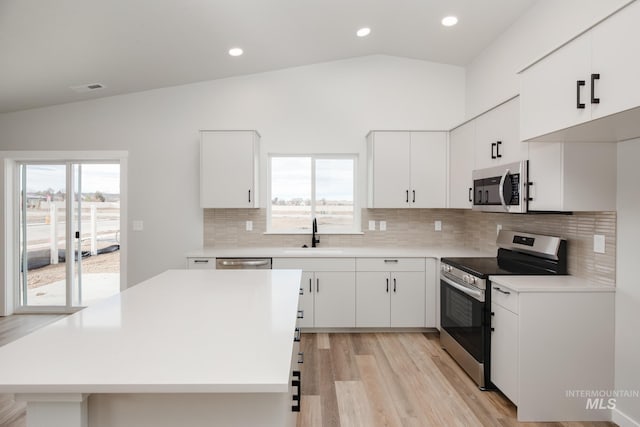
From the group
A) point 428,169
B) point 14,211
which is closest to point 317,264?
point 428,169

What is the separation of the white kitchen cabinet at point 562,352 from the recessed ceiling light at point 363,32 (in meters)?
2.80

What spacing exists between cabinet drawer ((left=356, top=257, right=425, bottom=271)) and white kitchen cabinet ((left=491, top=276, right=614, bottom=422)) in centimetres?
153

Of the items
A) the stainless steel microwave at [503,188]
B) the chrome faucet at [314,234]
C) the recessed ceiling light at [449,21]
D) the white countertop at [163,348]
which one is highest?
the recessed ceiling light at [449,21]

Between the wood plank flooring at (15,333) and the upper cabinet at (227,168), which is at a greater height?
the upper cabinet at (227,168)

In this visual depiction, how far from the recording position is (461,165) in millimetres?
3723

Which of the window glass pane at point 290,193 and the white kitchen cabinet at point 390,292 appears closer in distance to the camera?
the white kitchen cabinet at point 390,292

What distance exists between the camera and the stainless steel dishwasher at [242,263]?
379cm

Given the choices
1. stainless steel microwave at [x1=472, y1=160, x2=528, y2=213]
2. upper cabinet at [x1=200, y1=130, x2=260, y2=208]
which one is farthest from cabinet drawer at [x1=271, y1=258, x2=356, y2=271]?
stainless steel microwave at [x1=472, y1=160, x2=528, y2=213]

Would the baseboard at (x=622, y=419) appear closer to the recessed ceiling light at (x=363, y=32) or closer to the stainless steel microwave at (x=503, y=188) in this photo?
the stainless steel microwave at (x=503, y=188)

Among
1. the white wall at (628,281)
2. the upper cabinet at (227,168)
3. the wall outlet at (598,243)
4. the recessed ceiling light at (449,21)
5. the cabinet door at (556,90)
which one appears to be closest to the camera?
the cabinet door at (556,90)

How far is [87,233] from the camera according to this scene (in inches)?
→ 179

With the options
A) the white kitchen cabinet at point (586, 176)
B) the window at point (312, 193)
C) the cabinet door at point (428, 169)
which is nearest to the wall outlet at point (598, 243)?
the white kitchen cabinet at point (586, 176)

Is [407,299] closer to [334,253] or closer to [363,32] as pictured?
[334,253]

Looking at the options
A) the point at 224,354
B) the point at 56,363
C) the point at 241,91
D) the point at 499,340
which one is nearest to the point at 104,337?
the point at 56,363
